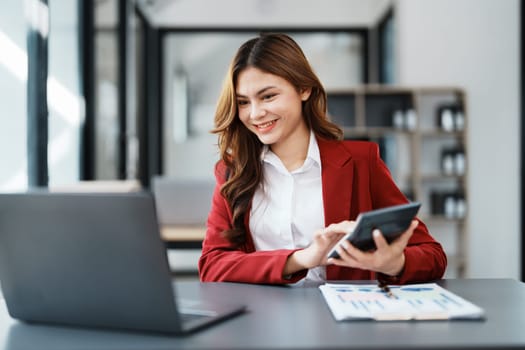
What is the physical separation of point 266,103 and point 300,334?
0.90 m

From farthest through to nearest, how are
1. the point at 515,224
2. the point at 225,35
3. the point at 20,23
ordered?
the point at 225,35 < the point at 515,224 < the point at 20,23

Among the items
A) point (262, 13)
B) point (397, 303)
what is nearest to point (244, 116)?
point (397, 303)

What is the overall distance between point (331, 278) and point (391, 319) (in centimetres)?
62

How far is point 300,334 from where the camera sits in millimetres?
967

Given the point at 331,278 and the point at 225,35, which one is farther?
the point at 225,35

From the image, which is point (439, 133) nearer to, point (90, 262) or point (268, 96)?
point (268, 96)

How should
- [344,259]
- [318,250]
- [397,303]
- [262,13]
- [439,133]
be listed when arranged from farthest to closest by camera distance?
[262,13], [439,133], [318,250], [344,259], [397,303]

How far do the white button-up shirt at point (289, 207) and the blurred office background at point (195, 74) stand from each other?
159cm

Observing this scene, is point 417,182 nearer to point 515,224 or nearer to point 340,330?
point 515,224

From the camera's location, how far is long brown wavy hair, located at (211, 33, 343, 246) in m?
1.71

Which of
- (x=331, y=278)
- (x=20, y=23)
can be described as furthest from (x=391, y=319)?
(x=20, y=23)

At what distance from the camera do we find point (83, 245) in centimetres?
98

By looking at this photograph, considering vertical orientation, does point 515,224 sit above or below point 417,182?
below

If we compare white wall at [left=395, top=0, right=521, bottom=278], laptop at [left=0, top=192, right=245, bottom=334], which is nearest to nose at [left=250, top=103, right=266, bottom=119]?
laptop at [left=0, top=192, right=245, bottom=334]
